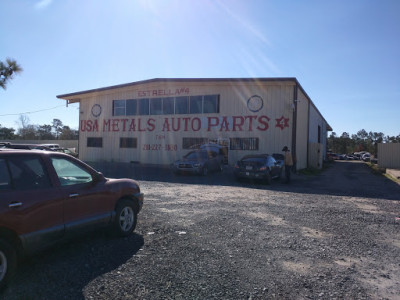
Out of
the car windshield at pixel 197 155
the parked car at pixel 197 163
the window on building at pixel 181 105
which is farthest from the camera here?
the window on building at pixel 181 105

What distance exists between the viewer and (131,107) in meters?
25.6

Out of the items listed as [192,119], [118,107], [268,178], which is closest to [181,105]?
[192,119]

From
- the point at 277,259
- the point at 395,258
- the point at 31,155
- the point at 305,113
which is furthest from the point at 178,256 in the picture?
the point at 305,113

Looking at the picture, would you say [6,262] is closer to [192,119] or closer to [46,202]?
[46,202]

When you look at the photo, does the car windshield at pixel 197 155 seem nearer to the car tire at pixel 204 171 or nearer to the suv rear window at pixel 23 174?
the car tire at pixel 204 171

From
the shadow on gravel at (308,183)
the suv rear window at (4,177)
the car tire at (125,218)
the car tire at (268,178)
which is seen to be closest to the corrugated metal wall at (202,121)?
the shadow on gravel at (308,183)

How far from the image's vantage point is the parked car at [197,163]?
16.7 m

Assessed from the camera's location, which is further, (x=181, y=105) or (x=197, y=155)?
(x=181, y=105)

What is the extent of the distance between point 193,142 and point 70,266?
18950mm

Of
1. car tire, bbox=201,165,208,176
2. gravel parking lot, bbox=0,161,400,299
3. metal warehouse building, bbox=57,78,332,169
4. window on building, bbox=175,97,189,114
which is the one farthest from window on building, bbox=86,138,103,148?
gravel parking lot, bbox=0,161,400,299

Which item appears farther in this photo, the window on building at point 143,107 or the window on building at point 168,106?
the window on building at point 143,107

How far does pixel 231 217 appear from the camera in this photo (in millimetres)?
7191

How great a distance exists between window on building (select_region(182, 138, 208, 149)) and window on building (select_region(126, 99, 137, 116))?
537 centimetres

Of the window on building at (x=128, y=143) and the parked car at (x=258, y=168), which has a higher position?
the window on building at (x=128, y=143)
